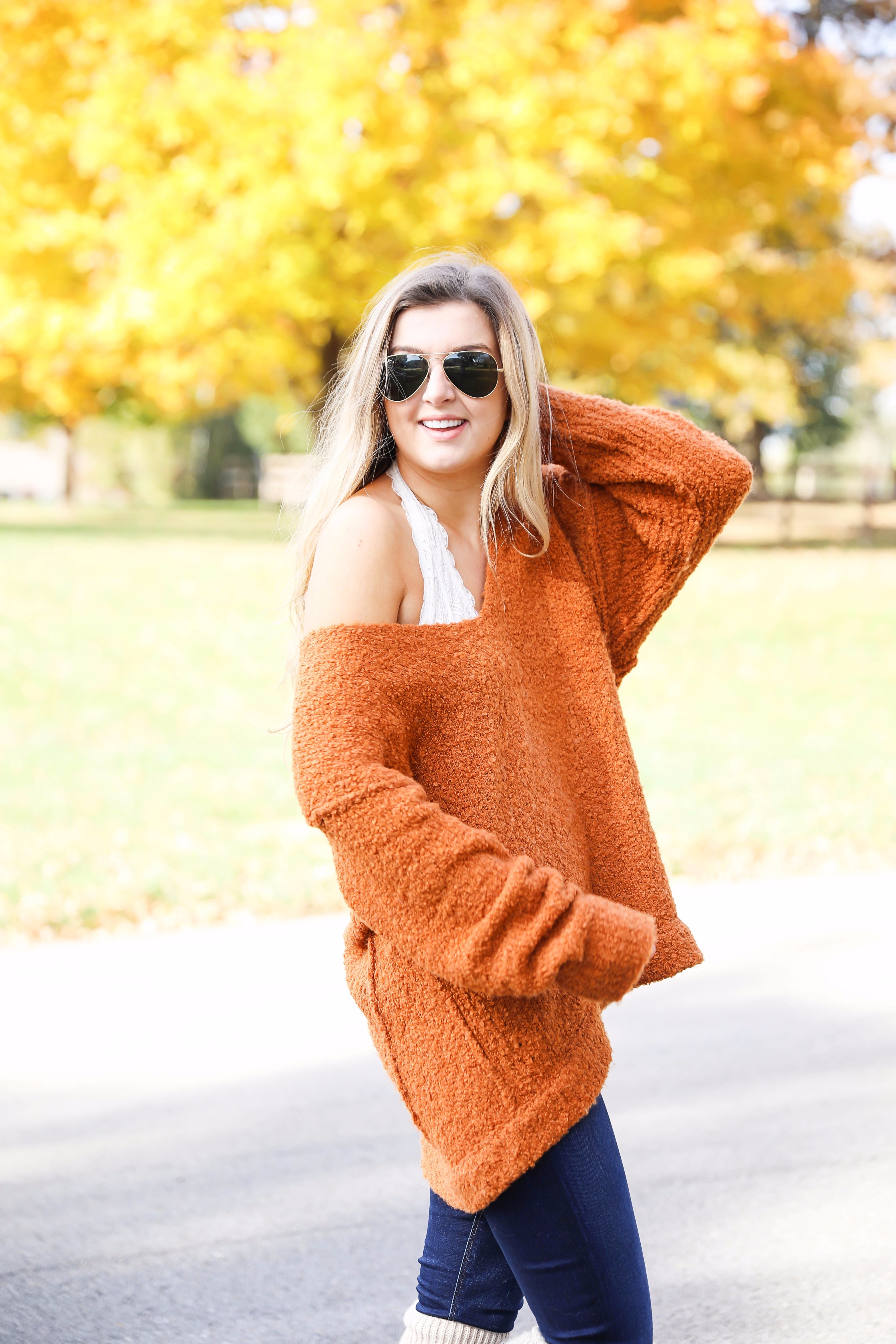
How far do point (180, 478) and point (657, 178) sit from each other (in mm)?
29778

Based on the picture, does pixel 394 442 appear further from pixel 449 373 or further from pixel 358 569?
pixel 358 569

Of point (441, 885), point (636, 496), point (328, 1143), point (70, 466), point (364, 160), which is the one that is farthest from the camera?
point (70, 466)

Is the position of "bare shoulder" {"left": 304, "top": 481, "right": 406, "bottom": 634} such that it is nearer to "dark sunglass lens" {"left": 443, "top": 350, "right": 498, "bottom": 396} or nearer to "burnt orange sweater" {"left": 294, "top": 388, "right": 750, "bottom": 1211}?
"burnt orange sweater" {"left": 294, "top": 388, "right": 750, "bottom": 1211}

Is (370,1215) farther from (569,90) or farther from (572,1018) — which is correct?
(569,90)

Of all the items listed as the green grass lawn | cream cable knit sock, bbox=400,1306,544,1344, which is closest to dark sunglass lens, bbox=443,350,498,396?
the green grass lawn

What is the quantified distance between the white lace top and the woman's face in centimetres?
7

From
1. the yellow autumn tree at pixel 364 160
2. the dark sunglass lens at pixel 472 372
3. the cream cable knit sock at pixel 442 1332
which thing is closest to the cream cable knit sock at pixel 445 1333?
the cream cable knit sock at pixel 442 1332

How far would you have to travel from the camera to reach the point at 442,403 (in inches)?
76.8

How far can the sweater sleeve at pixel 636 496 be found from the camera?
2168 mm

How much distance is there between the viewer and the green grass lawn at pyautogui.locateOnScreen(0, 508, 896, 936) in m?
5.77

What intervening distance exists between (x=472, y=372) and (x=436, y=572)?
0.96 ft

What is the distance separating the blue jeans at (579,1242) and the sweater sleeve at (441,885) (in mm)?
246

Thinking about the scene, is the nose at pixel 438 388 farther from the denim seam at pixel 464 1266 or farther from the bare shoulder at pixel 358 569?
the denim seam at pixel 464 1266

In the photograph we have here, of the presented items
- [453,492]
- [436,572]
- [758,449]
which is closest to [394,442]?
[453,492]
